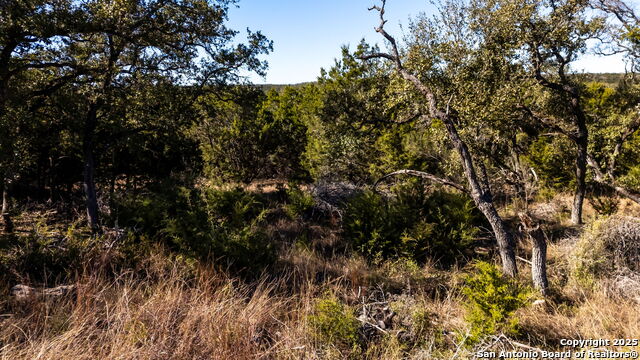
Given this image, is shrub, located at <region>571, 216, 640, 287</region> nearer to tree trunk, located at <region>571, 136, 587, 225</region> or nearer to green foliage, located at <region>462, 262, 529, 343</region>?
green foliage, located at <region>462, 262, 529, 343</region>

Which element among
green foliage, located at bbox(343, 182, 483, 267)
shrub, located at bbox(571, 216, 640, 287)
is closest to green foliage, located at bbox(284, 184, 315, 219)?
green foliage, located at bbox(343, 182, 483, 267)

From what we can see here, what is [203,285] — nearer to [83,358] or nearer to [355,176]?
[83,358]

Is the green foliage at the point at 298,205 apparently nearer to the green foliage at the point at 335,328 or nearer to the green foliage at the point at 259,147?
the green foliage at the point at 259,147

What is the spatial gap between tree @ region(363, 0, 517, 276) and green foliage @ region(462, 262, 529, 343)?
51.1 inches

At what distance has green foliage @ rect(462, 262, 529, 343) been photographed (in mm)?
3061

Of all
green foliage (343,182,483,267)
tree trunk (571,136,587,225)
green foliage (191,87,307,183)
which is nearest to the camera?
green foliage (343,182,483,267)

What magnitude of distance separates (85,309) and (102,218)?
16.4 feet

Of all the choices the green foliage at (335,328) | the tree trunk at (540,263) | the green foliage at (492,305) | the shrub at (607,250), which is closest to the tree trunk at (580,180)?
the shrub at (607,250)

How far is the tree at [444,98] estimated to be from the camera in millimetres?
4863

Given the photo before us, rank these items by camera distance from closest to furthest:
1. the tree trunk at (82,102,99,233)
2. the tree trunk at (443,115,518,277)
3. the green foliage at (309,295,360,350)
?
the green foliage at (309,295,360,350) < the tree trunk at (443,115,518,277) < the tree trunk at (82,102,99,233)

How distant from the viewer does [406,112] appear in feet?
24.7

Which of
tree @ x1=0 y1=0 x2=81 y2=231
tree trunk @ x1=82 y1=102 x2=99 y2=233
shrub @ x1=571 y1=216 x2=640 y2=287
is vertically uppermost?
tree @ x1=0 y1=0 x2=81 y2=231

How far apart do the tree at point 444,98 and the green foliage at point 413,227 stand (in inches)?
43.5

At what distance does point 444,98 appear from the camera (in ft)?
21.3
